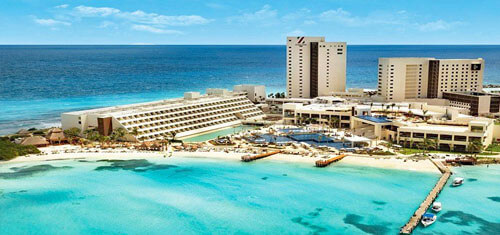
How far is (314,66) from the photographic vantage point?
378 feet

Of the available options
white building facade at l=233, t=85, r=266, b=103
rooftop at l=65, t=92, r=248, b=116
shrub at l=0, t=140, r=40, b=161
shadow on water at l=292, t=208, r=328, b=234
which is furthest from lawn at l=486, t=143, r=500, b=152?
shrub at l=0, t=140, r=40, b=161

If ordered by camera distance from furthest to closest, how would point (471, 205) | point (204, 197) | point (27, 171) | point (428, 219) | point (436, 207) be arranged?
point (27, 171) → point (204, 197) → point (471, 205) → point (436, 207) → point (428, 219)

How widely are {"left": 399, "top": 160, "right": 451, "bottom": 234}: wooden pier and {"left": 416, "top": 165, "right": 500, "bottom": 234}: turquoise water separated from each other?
0.61 meters

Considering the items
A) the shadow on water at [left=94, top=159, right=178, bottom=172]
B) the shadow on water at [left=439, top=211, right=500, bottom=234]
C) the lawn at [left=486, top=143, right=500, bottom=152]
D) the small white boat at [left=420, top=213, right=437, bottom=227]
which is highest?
the lawn at [left=486, top=143, right=500, bottom=152]

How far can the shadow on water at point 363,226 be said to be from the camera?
41719mm

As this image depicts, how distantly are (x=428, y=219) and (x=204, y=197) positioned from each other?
76.6ft

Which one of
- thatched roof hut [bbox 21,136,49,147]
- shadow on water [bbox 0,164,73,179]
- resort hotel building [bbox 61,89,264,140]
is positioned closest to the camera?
shadow on water [bbox 0,164,73,179]

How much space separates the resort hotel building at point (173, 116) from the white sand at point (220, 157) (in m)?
7.48

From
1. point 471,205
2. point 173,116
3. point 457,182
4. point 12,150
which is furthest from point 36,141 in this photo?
point 471,205

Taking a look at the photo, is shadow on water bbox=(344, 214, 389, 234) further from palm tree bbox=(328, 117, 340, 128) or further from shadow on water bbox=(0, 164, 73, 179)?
palm tree bbox=(328, 117, 340, 128)

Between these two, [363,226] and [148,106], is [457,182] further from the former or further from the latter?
[148,106]

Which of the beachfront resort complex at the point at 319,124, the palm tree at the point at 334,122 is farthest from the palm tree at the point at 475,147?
the palm tree at the point at 334,122

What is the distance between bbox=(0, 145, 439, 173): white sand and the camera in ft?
200

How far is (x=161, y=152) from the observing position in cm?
7031
